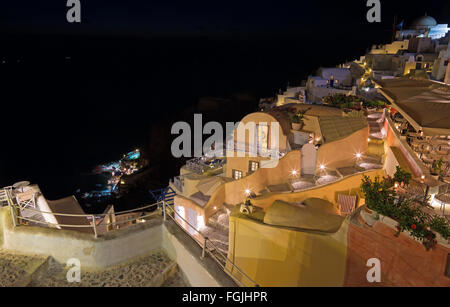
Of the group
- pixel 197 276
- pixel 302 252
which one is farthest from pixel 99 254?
pixel 302 252

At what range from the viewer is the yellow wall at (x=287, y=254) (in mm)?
7691

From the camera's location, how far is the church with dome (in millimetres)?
41766

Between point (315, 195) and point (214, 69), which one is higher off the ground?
point (214, 69)

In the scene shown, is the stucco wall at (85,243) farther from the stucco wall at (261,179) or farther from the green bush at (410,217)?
the stucco wall at (261,179)

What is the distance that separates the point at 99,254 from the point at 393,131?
39.6 ft

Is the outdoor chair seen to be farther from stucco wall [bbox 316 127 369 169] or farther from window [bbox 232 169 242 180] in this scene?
window [bbox 232 169 242 180]

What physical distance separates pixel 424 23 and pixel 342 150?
4172 centimetres

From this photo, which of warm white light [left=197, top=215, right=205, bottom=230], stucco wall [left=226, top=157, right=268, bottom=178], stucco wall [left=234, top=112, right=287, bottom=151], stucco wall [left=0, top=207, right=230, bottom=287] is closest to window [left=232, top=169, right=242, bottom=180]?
stucco wall [left=226, top=157, right=268, bottom=178]

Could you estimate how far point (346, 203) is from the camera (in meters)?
12.1

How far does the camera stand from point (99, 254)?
626 centimetres

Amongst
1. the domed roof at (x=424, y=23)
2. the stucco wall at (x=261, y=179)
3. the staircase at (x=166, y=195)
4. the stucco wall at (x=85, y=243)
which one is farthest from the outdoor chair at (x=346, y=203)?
Answer: the domed roof at (x=424, y=23)

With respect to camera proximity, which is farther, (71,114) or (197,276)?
(71,114)
